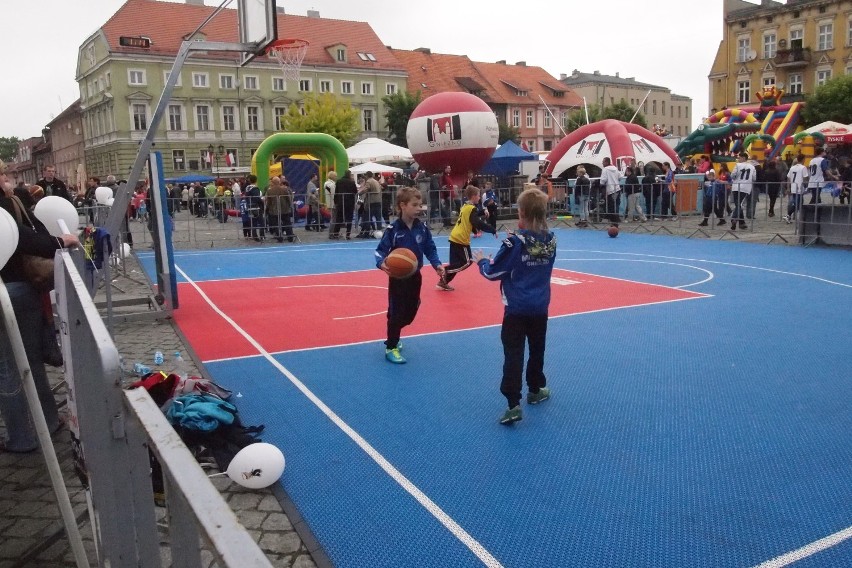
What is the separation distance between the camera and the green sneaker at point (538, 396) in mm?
6074

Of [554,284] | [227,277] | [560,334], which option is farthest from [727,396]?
[227,277]

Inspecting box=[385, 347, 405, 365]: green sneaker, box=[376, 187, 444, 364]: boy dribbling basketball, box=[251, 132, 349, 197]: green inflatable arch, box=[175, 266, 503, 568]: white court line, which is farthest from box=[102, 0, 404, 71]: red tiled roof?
box=[175, 266, 503, 568]: white court line

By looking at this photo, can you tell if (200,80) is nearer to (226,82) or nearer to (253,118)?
(226,82)

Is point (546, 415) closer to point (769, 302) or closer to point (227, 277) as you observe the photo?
point (769, 302)

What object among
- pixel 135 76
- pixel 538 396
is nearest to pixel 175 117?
pixel 135 76

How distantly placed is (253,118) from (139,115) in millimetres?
9931

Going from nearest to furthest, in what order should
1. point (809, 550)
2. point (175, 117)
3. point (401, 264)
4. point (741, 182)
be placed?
point (809, 550), point (401, 264), point (741, 182), point (175, 117)

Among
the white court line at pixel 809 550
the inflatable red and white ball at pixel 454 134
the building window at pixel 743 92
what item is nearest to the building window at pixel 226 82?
the inflatable red and white ball at pixel 454 134

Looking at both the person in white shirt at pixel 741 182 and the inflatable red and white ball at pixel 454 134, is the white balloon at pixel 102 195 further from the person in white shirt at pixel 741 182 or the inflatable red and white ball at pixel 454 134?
the person in white shirt at pixel 741 182

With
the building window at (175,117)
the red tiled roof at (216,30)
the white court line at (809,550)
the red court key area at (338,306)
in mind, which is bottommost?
the white court line at (809,550)

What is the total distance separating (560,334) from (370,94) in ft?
217

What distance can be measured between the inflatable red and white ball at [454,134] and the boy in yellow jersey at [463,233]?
15366mm

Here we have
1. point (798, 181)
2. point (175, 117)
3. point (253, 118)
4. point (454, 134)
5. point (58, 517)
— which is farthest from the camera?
point (253, 118)

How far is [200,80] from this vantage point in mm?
63000
